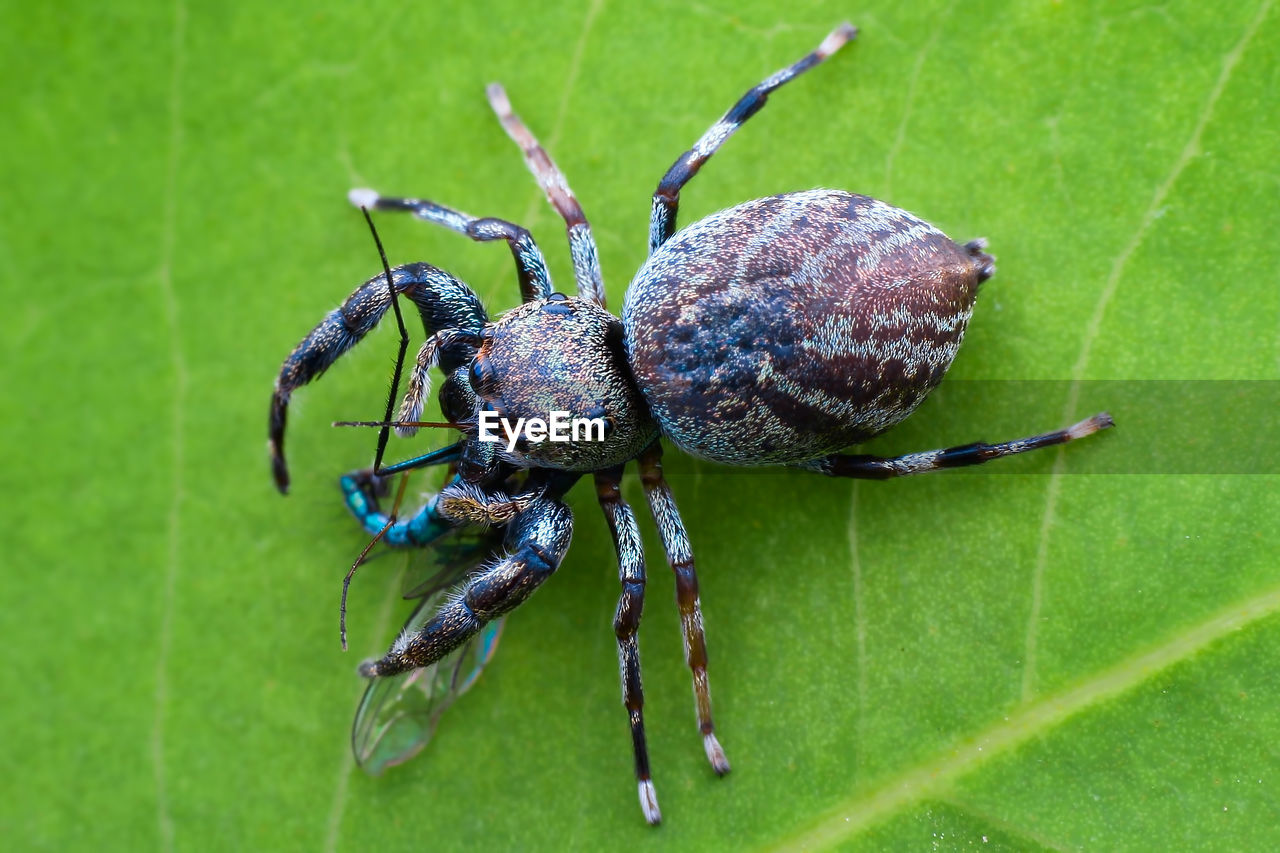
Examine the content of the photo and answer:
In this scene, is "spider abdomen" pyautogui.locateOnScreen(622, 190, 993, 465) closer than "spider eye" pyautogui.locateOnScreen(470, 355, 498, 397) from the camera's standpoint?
Yes

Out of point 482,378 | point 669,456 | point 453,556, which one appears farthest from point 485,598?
point 669,456

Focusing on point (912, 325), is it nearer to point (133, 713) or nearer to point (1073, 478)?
point (1073, 478)

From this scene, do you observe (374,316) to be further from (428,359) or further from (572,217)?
(572,217)

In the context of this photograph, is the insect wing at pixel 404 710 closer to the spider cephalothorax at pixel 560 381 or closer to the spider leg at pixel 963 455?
the spider cephalothorax at pixel 560 381

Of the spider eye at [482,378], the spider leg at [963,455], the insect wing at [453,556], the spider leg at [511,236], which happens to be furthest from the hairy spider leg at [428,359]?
the spider leg at [963,455]

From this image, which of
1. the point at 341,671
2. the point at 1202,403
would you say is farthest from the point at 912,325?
the point at 341,671

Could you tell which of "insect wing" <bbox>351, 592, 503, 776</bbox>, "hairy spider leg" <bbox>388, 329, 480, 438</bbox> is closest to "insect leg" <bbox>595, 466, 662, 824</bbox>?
"insect wing" <bbox>351, 592, 503, 776</bbox>

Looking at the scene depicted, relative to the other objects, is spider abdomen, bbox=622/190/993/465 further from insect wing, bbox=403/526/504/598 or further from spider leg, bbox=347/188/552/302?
insect wing, bbox=403/526/504/598
